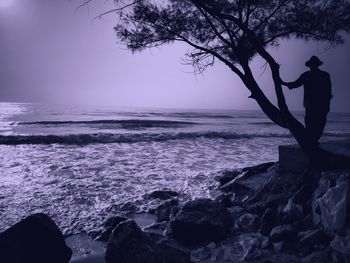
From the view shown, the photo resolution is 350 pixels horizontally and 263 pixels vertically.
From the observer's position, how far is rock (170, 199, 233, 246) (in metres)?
4.79

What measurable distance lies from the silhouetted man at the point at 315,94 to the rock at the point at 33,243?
16.2 ft

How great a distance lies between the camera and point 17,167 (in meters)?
11.3

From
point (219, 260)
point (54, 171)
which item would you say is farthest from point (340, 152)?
point (54, 171)

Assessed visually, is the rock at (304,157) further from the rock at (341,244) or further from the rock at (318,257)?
the rock at (318,257)

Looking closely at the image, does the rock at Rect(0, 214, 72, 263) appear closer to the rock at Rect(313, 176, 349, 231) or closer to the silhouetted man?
the rock at Rect(313, 176, 349, 231)

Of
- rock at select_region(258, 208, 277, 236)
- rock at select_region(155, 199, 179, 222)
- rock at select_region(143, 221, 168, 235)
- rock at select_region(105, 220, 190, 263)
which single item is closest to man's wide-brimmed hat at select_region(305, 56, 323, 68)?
rock at select_region(258, 208, 277, 236)

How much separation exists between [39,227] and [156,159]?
1033cm

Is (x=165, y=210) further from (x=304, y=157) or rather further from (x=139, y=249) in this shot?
(x=304, y=157)

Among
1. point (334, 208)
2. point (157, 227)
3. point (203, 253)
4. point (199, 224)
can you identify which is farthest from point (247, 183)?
point (203, 253)

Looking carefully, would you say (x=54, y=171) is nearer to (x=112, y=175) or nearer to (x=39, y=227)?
(x=112, y=175)

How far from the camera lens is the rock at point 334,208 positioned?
4.10 metres

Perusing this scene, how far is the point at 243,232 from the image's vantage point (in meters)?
5.05

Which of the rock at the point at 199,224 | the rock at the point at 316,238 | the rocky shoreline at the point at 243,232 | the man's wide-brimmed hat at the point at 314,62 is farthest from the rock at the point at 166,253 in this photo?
the man's wide-brimmed hat at the point at 314,62

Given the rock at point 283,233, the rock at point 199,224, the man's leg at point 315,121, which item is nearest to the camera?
the rock at point 283,233
